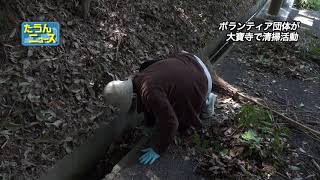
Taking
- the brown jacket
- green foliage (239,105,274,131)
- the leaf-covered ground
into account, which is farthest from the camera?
green foliage (239,105,274,131)

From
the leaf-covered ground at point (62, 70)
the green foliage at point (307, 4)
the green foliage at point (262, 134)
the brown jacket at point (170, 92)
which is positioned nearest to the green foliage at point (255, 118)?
the green foliage at point (262, 134)

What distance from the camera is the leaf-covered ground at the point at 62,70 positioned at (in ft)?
11.6

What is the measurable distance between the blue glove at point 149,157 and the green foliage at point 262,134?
106 cm

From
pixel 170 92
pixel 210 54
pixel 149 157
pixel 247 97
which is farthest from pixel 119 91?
pixel 210 54

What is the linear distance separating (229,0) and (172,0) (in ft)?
7.88

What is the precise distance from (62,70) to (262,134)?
2.67 m

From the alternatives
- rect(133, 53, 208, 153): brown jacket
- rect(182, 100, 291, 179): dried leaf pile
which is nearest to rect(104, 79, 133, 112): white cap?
rect(133, 53, 208, 153): brown jacket

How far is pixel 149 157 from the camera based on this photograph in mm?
3643

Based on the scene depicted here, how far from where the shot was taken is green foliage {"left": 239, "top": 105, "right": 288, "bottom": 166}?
12.4ft

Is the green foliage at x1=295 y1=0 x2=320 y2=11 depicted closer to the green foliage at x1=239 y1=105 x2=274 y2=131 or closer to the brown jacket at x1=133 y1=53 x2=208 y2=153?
the green foliage at x1=239 y1=105 x2=274 y2=131

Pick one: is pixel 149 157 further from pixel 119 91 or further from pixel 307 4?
pixel 307 4

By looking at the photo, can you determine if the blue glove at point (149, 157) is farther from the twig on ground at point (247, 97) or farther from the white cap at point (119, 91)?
the twig on ground at point (247, 97)

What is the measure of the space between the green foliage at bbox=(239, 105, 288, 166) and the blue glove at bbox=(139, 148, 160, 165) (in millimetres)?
1056

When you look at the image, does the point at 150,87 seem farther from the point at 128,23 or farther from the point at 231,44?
the point at 231,44
